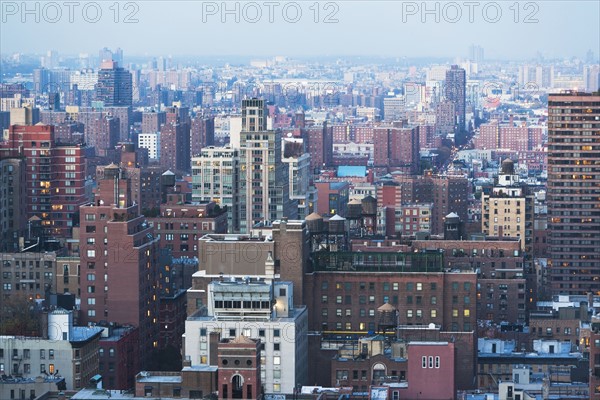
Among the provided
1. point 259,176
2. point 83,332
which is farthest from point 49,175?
point 83,332

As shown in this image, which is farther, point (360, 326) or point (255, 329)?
point (360, 326)

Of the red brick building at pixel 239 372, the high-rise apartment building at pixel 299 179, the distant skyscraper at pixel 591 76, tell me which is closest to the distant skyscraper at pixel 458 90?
the distant skyscraper at pixel 591 76

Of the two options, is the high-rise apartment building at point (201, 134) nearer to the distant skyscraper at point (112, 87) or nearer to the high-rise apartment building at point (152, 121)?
the high-rise apartment building at point (152, 121)

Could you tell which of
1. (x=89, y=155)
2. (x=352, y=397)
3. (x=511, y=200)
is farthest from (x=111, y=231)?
(x=89, y=155)

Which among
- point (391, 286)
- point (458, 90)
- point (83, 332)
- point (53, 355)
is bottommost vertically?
point (53, 355)

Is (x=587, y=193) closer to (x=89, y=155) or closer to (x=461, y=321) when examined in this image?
(x=461, y=321)

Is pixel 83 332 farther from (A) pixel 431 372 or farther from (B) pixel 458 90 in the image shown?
(B) pixel 458 90
